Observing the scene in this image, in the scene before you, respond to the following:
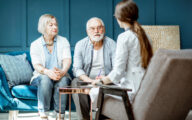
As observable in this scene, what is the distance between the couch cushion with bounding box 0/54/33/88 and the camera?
331 cm

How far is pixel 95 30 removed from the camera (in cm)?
340

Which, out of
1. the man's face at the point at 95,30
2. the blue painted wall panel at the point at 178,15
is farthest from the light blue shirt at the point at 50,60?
the blue painted wall panel at the point at 178,15

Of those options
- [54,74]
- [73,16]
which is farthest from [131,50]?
[73,16]

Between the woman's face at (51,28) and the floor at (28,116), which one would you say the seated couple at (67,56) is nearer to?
the woman's face at (51,28)

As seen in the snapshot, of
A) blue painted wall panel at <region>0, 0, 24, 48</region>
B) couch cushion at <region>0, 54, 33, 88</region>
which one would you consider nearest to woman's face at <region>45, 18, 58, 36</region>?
couch cushion at <region>0, 54, 33, 88</region>

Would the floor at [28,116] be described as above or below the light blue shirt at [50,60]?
below

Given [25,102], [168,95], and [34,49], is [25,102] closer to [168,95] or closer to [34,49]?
[34,49]

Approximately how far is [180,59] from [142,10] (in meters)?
3.47

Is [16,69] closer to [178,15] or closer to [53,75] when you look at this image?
[53,75]

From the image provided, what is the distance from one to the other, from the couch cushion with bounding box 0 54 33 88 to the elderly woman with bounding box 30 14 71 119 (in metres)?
0.13

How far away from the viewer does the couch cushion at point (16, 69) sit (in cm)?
331

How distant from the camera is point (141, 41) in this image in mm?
2186

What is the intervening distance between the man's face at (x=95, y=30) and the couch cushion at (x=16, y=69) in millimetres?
910

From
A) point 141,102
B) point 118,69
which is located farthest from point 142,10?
point 141,102
